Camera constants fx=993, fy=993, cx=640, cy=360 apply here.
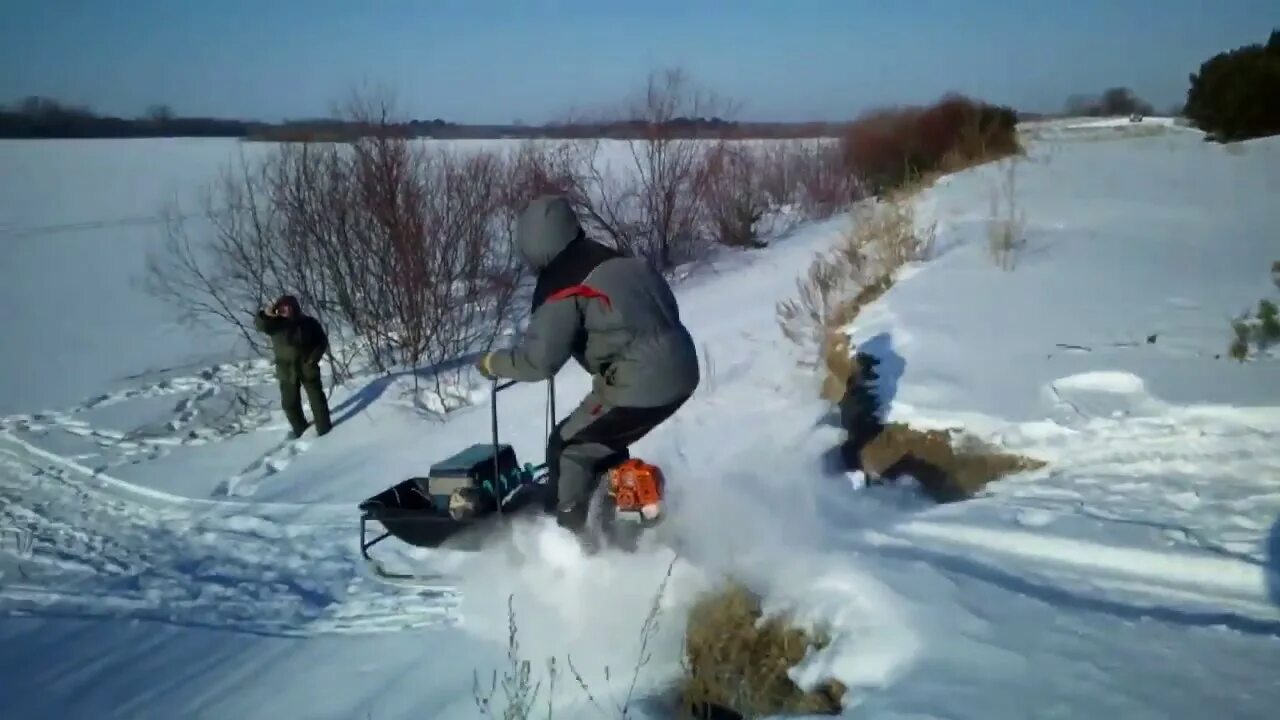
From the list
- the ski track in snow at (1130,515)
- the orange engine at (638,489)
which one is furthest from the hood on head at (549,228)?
the ski track in snow at (1130,515)

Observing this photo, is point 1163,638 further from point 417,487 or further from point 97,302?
point 97,302

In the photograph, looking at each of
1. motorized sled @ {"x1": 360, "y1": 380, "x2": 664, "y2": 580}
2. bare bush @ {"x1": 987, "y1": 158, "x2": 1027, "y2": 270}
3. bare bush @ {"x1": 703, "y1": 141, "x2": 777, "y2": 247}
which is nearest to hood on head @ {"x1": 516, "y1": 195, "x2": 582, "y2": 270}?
motorized sled @ {"x1": 360, "y1": 380, "x2": 664, "y2": 580}

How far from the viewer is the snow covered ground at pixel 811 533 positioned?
377cm

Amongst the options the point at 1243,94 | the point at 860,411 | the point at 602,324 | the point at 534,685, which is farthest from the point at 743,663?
the point at 1243,94

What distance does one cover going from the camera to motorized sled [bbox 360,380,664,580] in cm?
494

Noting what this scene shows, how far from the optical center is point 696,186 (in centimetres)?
2155

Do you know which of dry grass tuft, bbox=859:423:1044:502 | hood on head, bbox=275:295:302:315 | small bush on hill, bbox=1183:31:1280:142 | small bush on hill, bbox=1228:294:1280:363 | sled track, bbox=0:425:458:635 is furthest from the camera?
small bush on hill, bbox=1183:31:1280:142

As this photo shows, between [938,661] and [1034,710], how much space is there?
0.43 meters

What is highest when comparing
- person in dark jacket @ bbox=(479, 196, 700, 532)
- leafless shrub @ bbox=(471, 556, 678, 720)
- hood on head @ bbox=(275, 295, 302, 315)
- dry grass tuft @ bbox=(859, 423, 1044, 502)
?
person in dark jacket @ bbox=(479, 196, 700, 532)

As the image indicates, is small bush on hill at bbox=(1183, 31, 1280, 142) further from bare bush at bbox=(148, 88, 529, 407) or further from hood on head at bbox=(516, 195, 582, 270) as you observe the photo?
hood on head at bbox=(516, 195, 582, 270)

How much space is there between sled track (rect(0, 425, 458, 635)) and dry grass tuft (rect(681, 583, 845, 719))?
5.22 feet

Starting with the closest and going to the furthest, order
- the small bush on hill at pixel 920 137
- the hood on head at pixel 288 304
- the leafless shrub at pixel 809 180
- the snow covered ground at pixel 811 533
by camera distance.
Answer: the snow covered ground at pixel 811 533, the hood on head at pixel 288 304, the small bush on hill at pixel 920 137, the leafless shrub at pixel 809 180

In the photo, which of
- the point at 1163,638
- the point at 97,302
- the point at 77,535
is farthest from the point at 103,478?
the point at 97,302

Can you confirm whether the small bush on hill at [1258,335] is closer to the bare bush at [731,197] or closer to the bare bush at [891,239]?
the bare bush at [891,239]
